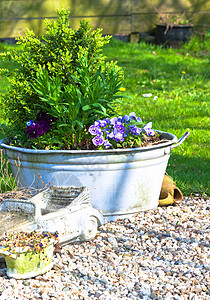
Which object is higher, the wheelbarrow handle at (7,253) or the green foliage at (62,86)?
the green foliage at (62,86)

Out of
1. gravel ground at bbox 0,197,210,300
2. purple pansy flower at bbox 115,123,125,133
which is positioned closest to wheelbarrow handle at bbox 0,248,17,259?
gravel ground at bbox 0,197,210,300

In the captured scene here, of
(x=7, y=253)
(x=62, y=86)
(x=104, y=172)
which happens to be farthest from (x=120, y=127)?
(x=7, y=253)

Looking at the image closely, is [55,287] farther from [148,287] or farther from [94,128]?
[94,128]

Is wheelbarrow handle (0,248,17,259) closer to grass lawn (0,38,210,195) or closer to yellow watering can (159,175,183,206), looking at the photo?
yellow watering can (159,175,183,206)

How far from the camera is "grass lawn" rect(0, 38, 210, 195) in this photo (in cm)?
420

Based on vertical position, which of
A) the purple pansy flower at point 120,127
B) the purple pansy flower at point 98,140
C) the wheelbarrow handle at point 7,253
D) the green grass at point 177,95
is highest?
the purple pansy flower at point 120,127

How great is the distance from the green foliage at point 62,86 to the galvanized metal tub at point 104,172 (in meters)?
0.16

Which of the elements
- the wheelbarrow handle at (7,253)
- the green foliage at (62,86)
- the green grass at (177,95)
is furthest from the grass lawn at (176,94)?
the wheelbarrow handle at (7,253)

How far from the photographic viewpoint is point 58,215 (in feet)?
8.35

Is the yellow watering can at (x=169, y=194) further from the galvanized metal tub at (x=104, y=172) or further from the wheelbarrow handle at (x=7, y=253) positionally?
the wheelbarrow handle at (x=7, y=253)

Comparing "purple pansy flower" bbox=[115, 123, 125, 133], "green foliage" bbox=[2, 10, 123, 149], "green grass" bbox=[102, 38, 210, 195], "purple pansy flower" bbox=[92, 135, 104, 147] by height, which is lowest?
"green grass" bbox=[102, 38, 210, 195]

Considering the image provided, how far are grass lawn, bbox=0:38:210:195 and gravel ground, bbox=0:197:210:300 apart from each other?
2.68 ft

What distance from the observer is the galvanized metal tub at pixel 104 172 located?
114 inches

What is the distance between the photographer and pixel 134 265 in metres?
2.49
